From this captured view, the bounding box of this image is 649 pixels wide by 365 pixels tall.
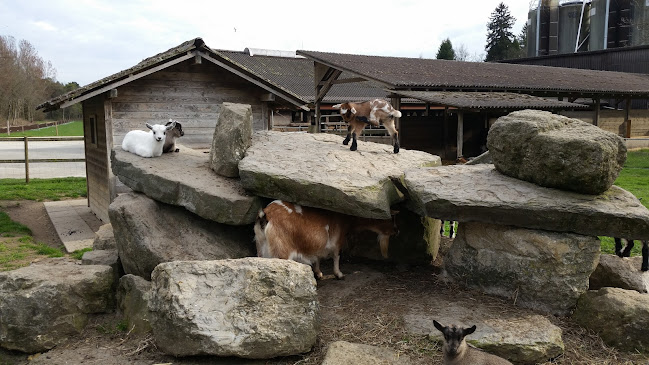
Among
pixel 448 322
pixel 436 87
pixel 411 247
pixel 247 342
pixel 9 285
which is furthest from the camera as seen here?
pixel 436 87

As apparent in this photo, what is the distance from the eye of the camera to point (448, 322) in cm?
488

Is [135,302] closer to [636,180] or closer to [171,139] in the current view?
[171,139]

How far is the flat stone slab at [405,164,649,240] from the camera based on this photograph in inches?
196

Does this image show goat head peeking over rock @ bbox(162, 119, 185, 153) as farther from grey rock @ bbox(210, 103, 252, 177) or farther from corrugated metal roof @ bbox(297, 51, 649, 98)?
corrugated metal roof @ bbox(297, 51, 649, 98)

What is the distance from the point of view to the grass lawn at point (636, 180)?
8773 mm

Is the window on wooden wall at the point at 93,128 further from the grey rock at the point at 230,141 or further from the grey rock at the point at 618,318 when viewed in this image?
the grey rock at the point at 618,318

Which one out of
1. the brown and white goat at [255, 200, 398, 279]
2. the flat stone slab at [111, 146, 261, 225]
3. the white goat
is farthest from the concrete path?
the brown and white goat at [255, 200, 398, 279]

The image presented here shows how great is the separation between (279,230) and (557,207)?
2.79 meters

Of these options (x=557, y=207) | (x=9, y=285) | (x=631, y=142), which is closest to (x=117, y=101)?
(x=9, y=285)

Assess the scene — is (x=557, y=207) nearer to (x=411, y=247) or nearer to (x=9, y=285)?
(x=411, y=247)

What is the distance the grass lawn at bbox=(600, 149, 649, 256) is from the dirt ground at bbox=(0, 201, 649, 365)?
397 centimetres

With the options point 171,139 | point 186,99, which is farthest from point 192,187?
point 186,99

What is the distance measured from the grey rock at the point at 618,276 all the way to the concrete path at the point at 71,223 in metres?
8.40

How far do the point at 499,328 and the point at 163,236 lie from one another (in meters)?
3.70
